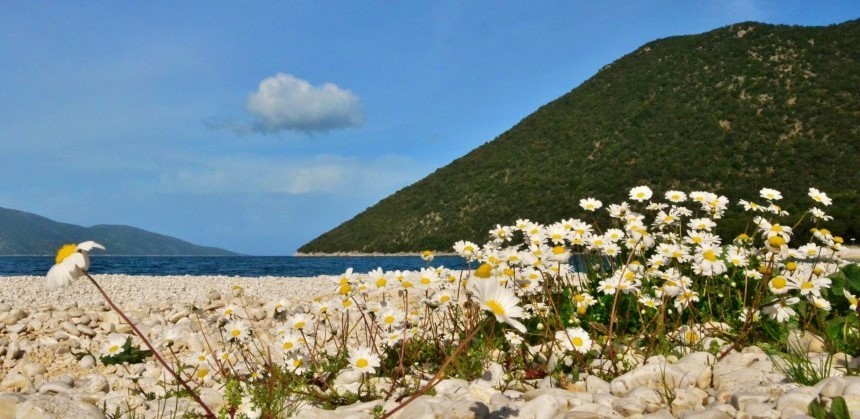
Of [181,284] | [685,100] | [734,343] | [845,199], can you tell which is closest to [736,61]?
[685,100]

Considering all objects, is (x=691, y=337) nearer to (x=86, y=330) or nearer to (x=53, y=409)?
(x=53, y=409)

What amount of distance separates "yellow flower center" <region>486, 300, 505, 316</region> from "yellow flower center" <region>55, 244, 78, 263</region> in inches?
74.3

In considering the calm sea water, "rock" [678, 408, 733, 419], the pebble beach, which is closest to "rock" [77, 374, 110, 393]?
the pebble beach

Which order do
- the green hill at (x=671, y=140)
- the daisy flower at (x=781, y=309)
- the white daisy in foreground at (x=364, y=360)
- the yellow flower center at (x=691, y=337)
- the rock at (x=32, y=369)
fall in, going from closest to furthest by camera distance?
the white daisy in foreground at (x=364, y=360) < the daisy flower at (x=781, y=309) < the yellow flower center at (x=691, y=337) < the rock at (x=32, y=369) < the green hill at (x=671, y=140)

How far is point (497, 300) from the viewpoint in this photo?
226 cm

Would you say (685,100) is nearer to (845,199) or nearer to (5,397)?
(845,199)

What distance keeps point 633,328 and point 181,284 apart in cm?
1377

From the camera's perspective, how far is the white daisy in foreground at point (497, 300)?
2.18 m

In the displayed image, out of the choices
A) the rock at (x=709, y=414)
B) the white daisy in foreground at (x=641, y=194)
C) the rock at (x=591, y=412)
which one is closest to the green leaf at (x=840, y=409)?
the rock at (x=709, y=414)

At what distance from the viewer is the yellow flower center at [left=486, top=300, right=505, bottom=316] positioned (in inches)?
85.6

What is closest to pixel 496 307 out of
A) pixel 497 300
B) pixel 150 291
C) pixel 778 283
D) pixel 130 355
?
pixel 497 300

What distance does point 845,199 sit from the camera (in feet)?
121

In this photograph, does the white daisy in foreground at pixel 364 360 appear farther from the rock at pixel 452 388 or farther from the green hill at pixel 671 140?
the green hill at pixel 671 140

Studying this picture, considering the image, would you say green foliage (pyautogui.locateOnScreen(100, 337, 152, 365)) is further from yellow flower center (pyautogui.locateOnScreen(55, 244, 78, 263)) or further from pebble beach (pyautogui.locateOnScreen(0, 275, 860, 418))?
yellow flower center (pyautogui.locateOnScreen(55, 244, 78, 263))
